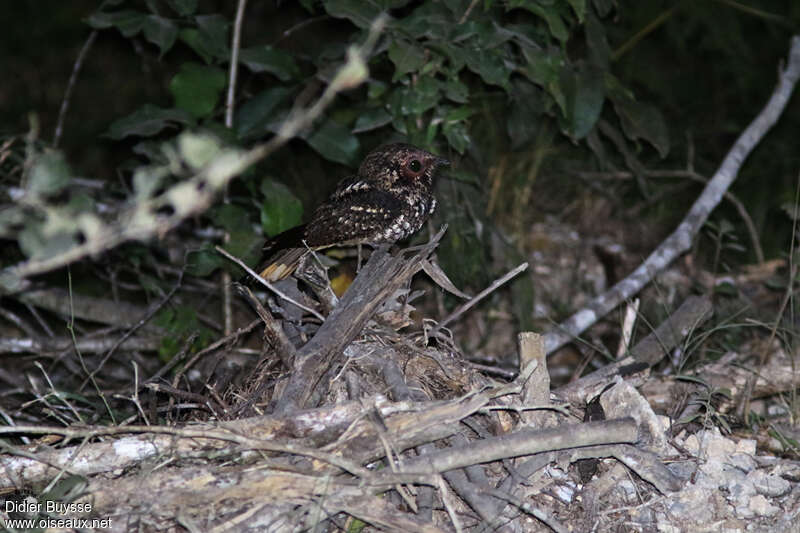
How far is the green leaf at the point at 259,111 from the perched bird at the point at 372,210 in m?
0.68

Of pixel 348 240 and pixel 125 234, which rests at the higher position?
pixel 125 234

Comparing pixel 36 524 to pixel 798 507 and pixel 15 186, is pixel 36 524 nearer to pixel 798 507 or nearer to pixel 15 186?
pixel 798 507

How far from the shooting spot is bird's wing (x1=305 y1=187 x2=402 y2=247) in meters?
3.65

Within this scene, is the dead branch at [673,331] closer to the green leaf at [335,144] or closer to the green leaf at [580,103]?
the green leaf at [580,103]

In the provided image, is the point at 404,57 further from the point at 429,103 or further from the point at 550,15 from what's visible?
the point at 550,15

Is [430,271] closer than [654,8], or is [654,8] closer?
[430,271]

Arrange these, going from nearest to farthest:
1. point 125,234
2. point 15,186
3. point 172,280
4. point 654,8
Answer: point 125,234
point 15,186
point 172,280
point 654,8

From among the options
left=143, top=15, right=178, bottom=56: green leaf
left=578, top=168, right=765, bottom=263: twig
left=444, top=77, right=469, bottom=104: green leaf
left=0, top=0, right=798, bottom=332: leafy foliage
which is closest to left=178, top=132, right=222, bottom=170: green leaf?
left=0, top=0, right=798, bottom=332: leafy foliage

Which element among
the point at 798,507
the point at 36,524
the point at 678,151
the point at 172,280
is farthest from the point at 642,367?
the point at 678,151

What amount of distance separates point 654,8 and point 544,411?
4.05 meters

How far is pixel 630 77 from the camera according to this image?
6445 mm

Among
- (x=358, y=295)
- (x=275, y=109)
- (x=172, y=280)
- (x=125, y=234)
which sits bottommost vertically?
(x=172, y=280)

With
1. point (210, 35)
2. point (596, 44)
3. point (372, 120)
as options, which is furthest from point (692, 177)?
point (210, 35)

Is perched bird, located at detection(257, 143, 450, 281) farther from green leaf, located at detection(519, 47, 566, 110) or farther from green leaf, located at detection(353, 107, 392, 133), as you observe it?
green leaf, located at detection(519, 47, 566, 110)
